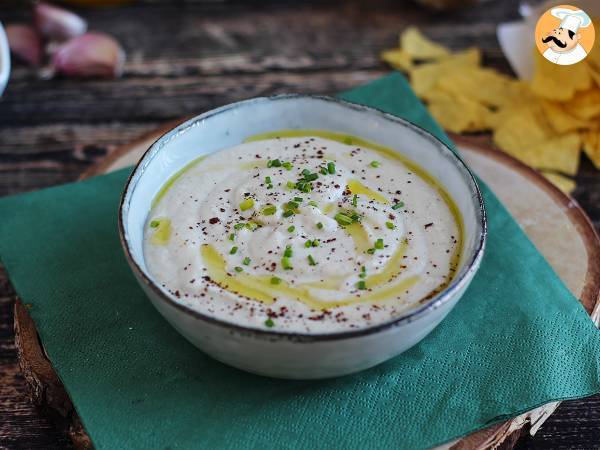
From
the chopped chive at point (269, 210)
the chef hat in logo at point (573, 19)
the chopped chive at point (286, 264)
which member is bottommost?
the chopped chive at point (286, 264)

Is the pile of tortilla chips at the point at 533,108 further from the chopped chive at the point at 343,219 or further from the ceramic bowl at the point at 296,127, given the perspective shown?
Result: the chopped chive at the point at 343,219

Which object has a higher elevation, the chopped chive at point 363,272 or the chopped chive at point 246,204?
the chopped chive at point 363,272

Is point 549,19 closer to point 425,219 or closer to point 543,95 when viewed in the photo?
point 543,95

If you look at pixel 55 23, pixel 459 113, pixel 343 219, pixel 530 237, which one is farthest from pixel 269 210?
pixel 55 23

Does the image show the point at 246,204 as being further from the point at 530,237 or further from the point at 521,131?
the point at 521,131

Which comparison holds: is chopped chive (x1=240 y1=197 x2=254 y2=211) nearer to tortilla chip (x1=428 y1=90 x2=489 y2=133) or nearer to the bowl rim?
the bowl rim

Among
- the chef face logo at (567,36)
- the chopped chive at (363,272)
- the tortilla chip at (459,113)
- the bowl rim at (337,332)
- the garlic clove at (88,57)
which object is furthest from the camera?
the garlic clove at (88,57)

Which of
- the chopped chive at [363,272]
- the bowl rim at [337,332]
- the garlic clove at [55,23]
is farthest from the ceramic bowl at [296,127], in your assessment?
the garlic clove at [55,23]
